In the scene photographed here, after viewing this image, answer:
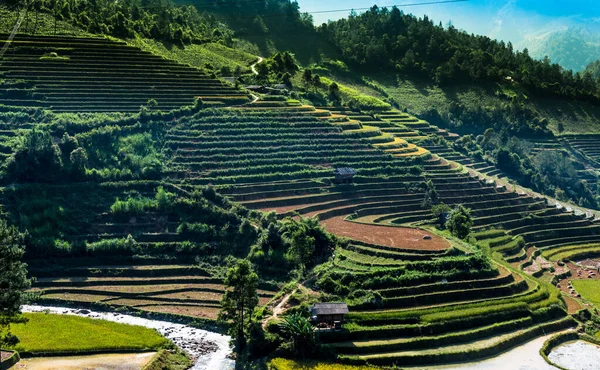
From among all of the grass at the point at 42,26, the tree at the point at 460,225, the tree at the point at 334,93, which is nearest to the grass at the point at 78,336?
the tree at the point at 460,225

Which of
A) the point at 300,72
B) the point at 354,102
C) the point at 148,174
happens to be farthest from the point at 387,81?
the point at 148,174

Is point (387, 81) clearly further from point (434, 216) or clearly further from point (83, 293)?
point (83, 293)

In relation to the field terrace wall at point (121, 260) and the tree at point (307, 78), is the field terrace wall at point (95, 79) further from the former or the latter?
the field terrace wall at point (121, 260)

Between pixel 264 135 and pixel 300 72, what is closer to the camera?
pixel 264 135

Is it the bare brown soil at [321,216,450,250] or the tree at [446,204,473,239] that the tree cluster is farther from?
the tree at [446,204,473,239]

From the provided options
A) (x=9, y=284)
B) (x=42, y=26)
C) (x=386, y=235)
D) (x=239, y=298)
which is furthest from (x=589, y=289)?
(x=42, y=26)

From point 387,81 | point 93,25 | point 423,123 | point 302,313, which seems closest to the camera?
point 302,313

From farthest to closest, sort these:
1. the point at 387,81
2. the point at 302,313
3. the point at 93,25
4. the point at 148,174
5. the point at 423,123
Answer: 1. the point at 387,81
2. the point at 423,123
3. the point at 93,25
4. the point at 148,174
5. the point at 302,313
